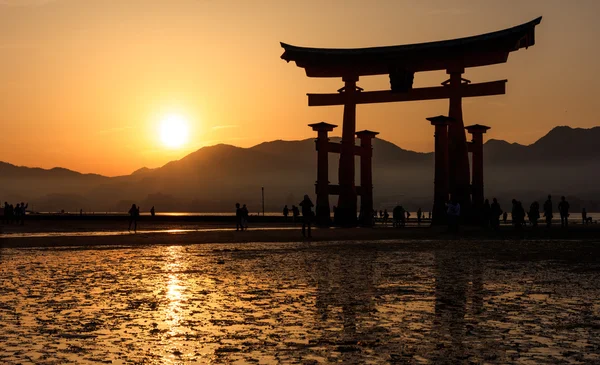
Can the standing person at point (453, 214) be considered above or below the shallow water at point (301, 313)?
above

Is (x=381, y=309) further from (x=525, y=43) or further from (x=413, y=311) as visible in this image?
(x=525, y=43)

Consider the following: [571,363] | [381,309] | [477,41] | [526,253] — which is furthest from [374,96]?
[571,363]

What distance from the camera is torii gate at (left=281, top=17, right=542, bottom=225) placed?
4072cm

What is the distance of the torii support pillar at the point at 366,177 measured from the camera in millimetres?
48125

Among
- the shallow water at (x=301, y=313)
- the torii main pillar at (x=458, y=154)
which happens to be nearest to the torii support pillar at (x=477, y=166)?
the torii main pillar at (x=458, y=154)

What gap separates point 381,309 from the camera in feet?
32.0

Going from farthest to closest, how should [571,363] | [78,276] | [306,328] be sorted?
[78,276] < [306,328] < [571,363]

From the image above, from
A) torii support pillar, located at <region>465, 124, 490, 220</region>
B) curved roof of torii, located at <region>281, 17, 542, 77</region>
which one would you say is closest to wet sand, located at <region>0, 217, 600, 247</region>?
torii support pillar, located at <region>465, 124, 490, 220</region>

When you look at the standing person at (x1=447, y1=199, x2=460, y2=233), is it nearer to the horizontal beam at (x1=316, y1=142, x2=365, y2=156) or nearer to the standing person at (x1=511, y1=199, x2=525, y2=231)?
the standing person at (x1=511, y1=199, x2=525, y2=231)

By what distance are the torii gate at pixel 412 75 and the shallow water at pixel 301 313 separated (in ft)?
81.8

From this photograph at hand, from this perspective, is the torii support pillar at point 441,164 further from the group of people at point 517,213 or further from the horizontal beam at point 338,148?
the horizontal beam at point 338,148

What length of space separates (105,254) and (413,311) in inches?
527

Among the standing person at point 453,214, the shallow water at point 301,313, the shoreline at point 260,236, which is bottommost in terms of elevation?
the shallow water at point 301,313

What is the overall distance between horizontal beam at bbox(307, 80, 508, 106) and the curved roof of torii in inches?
46.6
